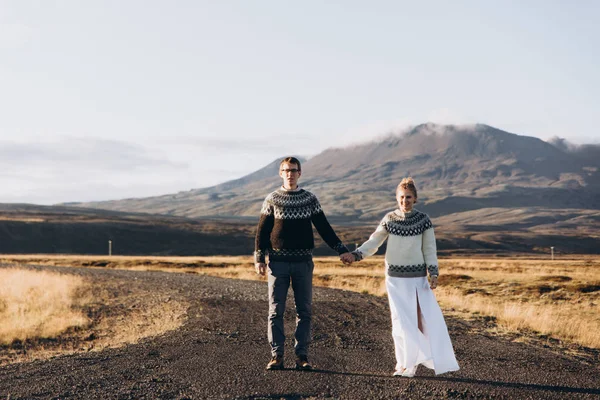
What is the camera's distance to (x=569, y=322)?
525 inches

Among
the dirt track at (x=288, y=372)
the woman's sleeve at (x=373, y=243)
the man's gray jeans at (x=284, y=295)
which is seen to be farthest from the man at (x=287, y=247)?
the woman's sleeve at (x=373, y=243)

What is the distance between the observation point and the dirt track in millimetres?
6652

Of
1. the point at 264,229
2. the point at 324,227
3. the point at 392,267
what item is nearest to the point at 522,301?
the point at 392,267

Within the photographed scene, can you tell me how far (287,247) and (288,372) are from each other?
60.9 inches

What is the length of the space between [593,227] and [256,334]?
18516 cm

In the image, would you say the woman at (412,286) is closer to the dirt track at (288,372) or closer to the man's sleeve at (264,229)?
the dirt track at (288,372)

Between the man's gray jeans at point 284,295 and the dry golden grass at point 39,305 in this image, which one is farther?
the dry golden grass at point 39,305

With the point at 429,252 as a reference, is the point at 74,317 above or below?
below

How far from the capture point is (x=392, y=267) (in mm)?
7758

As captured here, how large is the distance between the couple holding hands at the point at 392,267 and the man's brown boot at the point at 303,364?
0.5 inches

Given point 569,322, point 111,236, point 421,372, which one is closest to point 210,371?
point 421,372

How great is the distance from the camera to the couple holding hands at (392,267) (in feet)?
24.7

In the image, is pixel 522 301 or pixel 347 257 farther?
pixel 522 301

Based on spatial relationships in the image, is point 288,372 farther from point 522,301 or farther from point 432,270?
point 522,301
